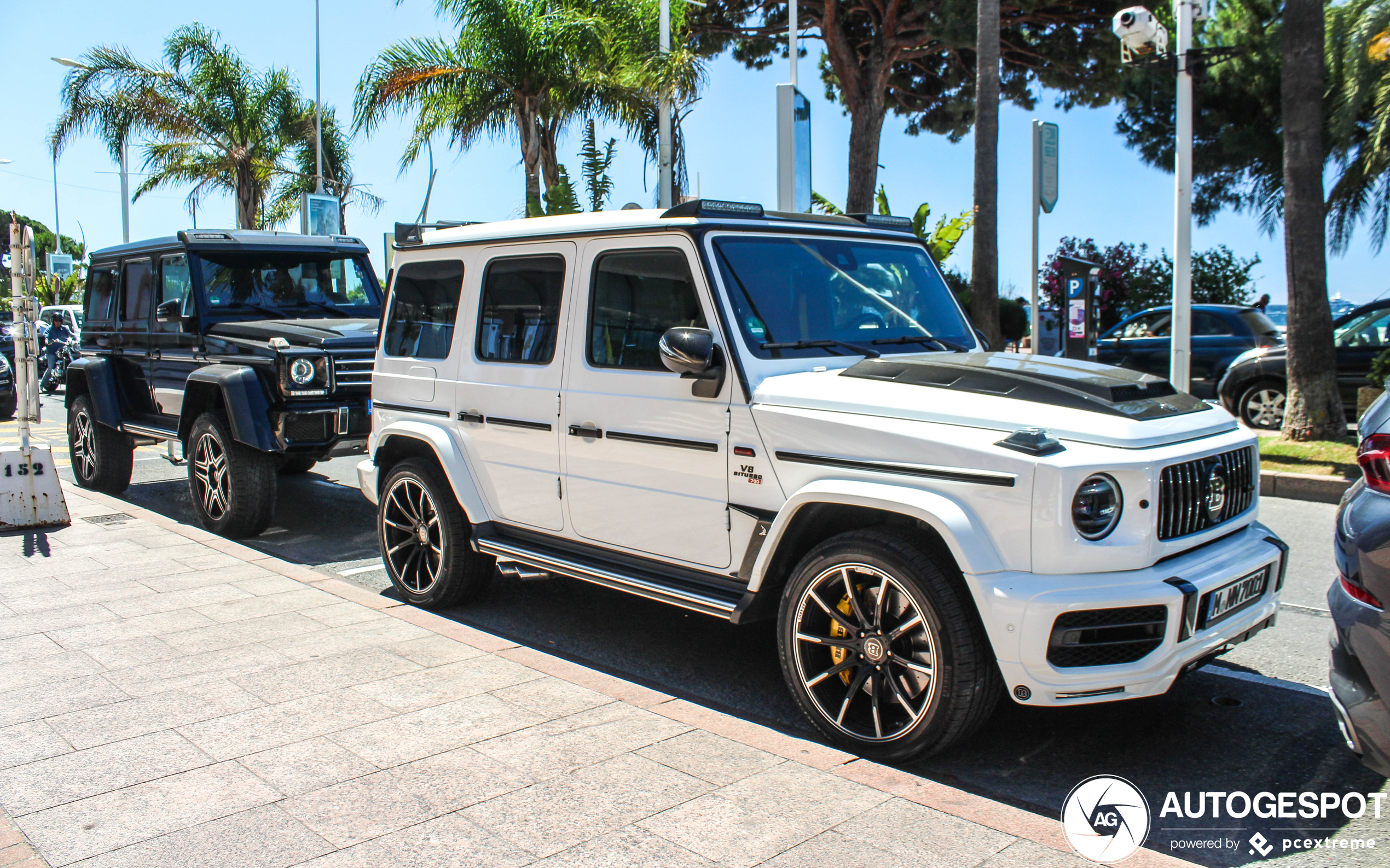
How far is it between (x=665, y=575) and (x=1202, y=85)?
74.7ft

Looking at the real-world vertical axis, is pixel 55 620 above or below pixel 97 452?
below

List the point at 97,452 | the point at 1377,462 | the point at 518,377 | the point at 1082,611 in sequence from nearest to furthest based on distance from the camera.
→ the point at 1377,462 < the point at 1082,611 < the point at 518,377 < the point at 97,452

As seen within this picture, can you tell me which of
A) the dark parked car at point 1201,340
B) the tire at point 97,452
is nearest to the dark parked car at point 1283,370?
the dark parked car at point 1201,340

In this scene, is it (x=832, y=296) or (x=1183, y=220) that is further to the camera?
(x=1183, y=220)

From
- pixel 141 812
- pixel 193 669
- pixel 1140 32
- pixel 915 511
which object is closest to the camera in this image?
pixel 141 812

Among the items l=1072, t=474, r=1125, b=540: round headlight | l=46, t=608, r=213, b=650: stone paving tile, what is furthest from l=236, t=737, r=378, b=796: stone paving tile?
l=1072, t=474, r=1125, b=540: round headlight

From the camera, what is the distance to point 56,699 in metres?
4.53

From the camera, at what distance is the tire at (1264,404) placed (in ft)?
41.8

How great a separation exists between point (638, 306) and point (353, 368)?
383cm

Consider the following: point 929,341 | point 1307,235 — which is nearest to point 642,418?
point 929,341

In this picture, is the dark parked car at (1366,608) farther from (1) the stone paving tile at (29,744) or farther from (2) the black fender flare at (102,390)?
(2) the black fender flare at (102,390)

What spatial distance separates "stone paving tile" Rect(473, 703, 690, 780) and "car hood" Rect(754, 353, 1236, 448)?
52.5 inches

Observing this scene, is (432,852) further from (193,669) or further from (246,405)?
(246,405)

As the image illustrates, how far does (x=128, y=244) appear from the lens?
9.51 meters
